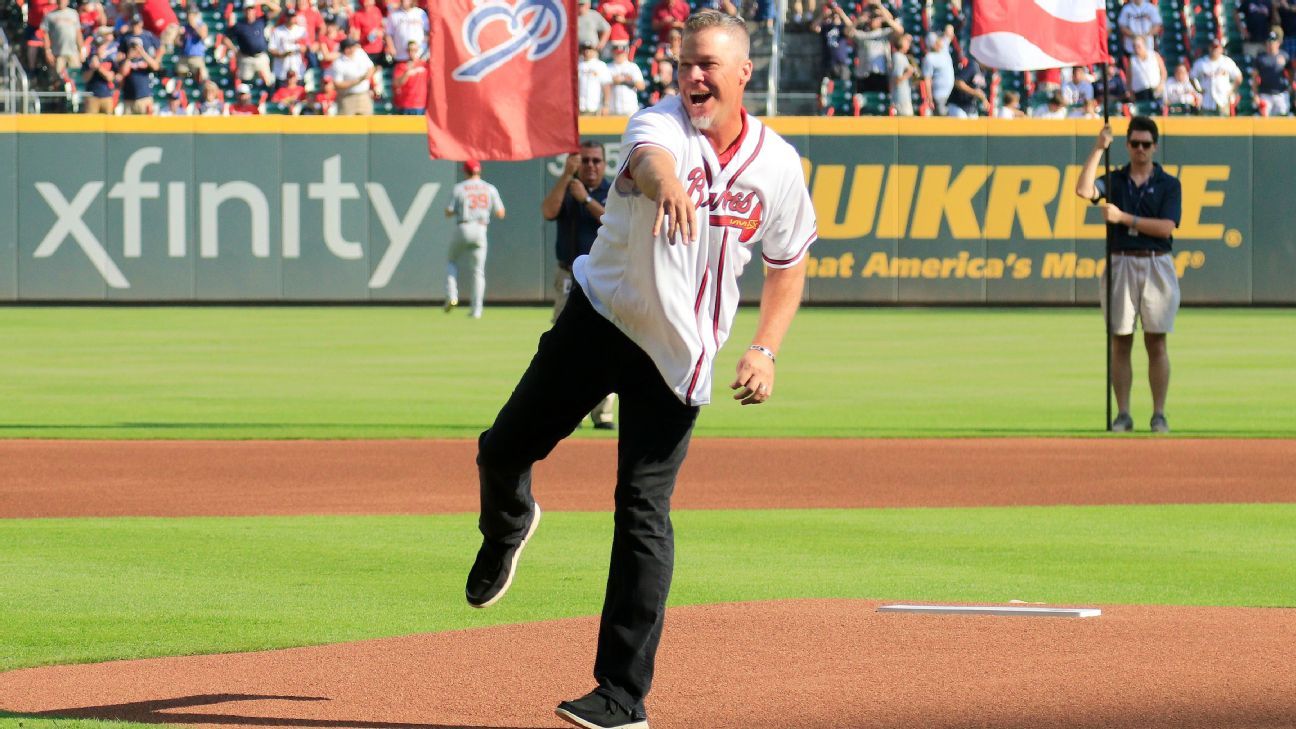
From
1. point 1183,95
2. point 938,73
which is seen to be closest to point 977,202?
point 938,73

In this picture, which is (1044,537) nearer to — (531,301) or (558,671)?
(558,671)

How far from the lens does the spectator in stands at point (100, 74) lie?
31.3 m

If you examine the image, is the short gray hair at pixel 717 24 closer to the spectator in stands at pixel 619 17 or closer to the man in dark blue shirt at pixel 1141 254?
the man in dark blue shirt at pixel 1141 254

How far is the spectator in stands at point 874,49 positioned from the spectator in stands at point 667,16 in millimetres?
2851

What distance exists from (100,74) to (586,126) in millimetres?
7384

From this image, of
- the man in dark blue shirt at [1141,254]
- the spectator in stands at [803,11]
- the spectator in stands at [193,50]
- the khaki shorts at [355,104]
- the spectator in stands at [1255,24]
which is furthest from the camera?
the spectator in stands at [803,11]

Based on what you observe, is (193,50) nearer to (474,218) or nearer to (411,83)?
(411,83)

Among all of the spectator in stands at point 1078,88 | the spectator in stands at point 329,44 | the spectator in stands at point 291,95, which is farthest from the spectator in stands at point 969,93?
the spectator in stands at point 291,95

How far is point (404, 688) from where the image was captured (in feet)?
20.2

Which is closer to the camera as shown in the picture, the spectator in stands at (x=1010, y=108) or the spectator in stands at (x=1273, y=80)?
the spectator in stands at (x=1273, y=80)

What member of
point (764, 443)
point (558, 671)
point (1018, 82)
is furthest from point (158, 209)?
point (558, 671)

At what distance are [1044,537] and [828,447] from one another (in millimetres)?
4127

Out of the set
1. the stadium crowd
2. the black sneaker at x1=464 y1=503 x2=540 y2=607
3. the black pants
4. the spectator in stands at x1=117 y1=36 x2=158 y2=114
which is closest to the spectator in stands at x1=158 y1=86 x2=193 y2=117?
the stadium crowd

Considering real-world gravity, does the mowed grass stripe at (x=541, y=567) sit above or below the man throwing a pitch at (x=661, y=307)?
below
